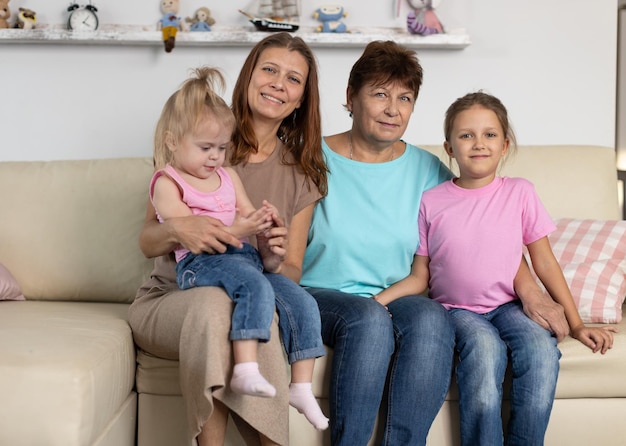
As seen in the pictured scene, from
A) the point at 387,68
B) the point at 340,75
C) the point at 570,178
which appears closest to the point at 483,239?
the point at 387,68

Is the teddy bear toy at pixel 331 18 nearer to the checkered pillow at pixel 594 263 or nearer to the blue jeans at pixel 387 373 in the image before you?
the checkered pillow at pixel 594 263

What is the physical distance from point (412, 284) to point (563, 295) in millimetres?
385

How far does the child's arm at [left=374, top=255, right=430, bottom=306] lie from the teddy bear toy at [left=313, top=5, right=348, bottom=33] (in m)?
1.27

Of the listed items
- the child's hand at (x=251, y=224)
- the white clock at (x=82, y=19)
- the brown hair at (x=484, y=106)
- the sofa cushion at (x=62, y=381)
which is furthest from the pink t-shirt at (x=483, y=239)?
the white clock at (x=82, y=19)

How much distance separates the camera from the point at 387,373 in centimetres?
189

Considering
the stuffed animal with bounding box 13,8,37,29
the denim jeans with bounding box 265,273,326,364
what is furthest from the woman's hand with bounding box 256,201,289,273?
the stuffed animal with bounding box 13,8,37,29

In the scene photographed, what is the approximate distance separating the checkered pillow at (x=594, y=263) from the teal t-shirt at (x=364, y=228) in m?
0.45

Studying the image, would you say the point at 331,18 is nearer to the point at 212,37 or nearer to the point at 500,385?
the point at 212,37

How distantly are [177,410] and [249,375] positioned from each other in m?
0.43

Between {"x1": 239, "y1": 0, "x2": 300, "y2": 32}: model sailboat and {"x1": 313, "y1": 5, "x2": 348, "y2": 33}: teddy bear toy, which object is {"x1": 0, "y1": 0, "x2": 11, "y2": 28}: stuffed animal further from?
{"x1": 313, "y1": 5, "x2": 348, "y2": 33}: teddy bear toy

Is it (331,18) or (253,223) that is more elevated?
(331,18)

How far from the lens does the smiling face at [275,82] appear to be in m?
2.08

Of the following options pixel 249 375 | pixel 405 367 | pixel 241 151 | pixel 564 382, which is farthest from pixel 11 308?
pixel 564 382

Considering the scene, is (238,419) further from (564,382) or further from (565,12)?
(565,12)
